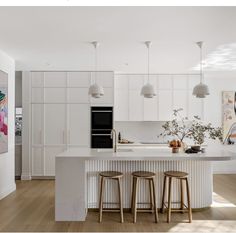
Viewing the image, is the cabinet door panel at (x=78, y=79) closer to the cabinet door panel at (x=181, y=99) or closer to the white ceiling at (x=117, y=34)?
the white ceiling at (x=117, y=34)

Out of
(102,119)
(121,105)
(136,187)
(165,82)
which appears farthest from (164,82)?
(136,187)

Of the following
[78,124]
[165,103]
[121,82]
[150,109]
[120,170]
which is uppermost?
[121,82]

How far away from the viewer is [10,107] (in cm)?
526

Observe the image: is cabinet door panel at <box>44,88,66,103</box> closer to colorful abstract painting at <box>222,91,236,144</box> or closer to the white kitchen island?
the white kitchen island

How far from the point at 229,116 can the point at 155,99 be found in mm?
2034

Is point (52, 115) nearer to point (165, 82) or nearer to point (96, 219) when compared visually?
point (165, 82)

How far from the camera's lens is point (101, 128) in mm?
6438

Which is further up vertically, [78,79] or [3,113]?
[78,79]

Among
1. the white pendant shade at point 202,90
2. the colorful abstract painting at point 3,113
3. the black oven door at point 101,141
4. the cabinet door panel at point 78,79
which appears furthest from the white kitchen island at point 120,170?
the cabinet door panel at point 78,79

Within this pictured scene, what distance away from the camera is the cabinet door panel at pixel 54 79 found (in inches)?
256

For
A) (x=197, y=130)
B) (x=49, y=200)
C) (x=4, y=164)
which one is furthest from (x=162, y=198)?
(x=4, y=164)

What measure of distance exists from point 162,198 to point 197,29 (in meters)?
2.38

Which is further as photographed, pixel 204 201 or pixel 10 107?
pixel 10 107

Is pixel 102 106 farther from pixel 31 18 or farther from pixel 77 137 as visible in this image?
pixel 31 18
